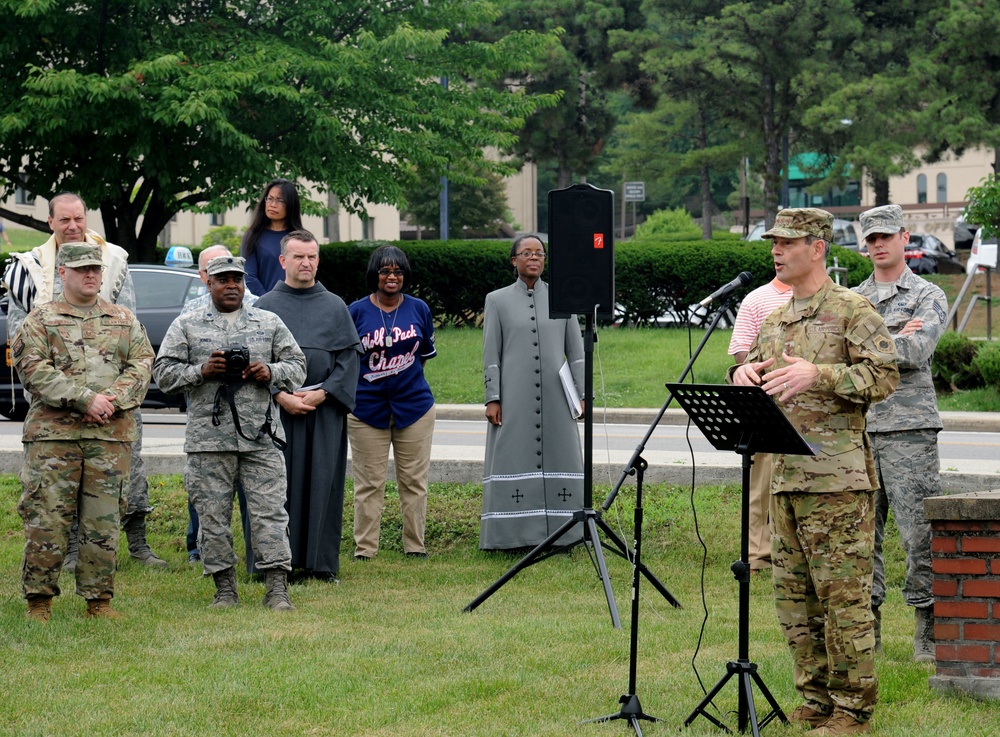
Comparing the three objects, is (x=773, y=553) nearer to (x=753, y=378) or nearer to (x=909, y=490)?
(x=753, y=378)

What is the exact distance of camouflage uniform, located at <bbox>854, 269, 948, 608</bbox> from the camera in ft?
21.6

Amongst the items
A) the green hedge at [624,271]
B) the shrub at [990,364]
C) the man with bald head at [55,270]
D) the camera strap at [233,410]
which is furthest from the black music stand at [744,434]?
the green hedge at [624,271]

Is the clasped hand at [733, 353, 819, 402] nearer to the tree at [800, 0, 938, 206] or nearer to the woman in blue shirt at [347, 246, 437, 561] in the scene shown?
the woman in blue shirt at [347, 246, 437, 561]

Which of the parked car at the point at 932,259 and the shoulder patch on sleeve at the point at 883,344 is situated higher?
the parked car at the point at 932,259

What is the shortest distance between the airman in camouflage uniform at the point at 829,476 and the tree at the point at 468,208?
42.8 meters

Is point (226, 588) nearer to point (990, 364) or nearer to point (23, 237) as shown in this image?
point (990, 364)

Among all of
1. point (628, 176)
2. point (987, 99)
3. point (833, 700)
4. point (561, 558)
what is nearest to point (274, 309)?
point (561, 558)

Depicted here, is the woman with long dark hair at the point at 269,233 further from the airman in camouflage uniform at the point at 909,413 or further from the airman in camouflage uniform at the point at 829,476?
the airman in camouflage uniform at the point at 829,476

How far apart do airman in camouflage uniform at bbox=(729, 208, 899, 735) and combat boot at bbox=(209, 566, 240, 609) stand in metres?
3.72

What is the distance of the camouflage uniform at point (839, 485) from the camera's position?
17.9 feet

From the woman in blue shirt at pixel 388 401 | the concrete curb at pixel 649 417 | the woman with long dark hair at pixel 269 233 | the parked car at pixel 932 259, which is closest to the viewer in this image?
the woman with long dark hair at pixel 269 233

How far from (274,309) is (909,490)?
4.29 metres

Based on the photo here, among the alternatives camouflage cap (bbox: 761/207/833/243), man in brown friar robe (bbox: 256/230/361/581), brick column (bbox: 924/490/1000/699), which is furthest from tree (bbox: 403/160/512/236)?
camouflage cap (bbox: 761/207/833/243)

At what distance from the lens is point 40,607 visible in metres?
7.66
